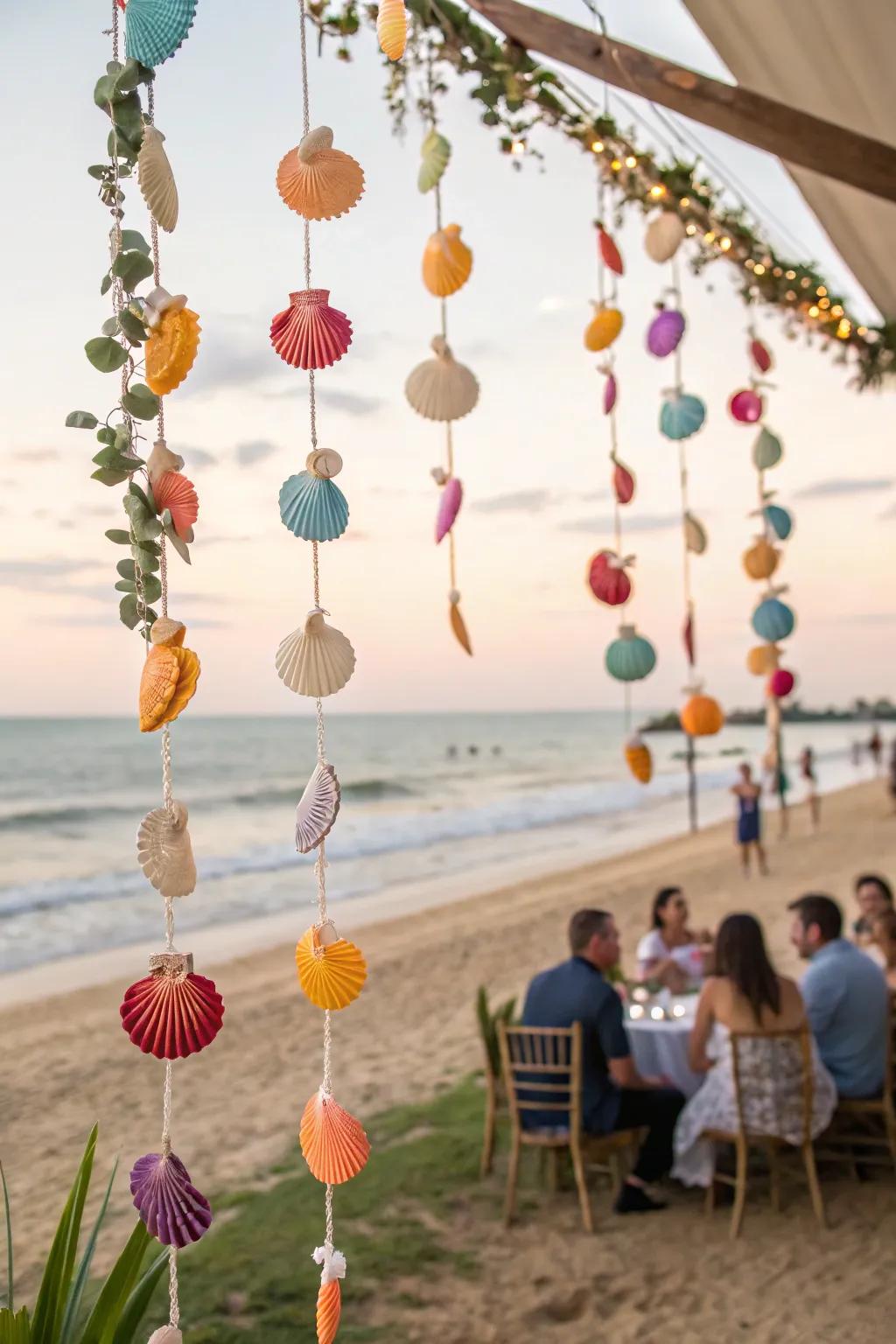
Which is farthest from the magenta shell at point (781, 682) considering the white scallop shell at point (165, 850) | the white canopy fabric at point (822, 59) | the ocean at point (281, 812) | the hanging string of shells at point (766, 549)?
the ocean at point (281, 812)

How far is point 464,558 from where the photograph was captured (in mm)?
18391

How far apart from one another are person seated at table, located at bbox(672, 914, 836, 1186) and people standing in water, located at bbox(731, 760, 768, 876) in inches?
309

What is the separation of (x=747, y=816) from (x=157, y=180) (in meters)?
11.8

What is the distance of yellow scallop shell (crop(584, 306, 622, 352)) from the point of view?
3.03 metres

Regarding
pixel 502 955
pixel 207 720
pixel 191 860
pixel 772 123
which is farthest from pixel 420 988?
pixel 207 720

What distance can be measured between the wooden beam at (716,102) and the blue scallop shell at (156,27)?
1655mm

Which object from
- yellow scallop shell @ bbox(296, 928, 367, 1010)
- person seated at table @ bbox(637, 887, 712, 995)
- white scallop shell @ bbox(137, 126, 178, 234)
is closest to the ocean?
person seated at table @ bbox(637, 887, 712, 995)

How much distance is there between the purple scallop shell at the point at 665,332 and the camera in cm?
327

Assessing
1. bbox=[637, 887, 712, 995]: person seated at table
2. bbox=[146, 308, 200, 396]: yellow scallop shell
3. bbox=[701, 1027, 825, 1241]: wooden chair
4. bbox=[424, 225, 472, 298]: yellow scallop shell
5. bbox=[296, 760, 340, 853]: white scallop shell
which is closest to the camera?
bbox=[146, 308, 200, 396]: yellow scallop shell

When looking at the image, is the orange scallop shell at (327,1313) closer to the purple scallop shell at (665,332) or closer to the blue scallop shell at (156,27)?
the blue scallop shell at (156,27)

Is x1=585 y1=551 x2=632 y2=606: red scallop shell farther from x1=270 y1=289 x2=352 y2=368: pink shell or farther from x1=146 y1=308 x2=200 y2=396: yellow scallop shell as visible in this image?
x1=146 y1=308 x2=200 y2=396: yellow scallop shell

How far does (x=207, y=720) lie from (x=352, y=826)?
31.8 meters

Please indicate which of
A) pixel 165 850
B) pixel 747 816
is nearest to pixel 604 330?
pixel 165 850

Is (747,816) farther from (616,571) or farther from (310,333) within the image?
(310,333)
